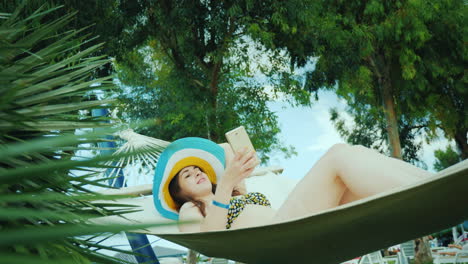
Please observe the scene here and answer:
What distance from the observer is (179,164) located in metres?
2.71

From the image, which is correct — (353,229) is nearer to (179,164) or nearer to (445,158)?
(179,164)

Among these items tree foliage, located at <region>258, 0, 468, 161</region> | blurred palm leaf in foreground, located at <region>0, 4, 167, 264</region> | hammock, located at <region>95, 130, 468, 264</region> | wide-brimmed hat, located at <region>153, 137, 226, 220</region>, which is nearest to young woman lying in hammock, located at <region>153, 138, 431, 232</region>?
wide-brimmed hat, located at <region>153, 137, 226, 220</region>

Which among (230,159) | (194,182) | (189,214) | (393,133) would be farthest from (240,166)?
(393,133)

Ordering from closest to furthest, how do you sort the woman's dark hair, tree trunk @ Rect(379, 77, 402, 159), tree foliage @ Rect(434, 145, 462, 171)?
1. the woman's dark hair
2. tree trunk @ Rect(379, 77, 402, 159)
3. tree foliage @ Rect(434, 145, 462, 171)

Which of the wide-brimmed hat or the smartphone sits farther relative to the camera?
the wide-brimmed hat

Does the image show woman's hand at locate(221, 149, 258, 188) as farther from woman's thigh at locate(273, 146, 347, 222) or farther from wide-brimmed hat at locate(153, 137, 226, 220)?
wide-brimmed hat at locate(153, 137, 226, 220)

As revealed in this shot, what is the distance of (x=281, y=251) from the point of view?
1.88 meters

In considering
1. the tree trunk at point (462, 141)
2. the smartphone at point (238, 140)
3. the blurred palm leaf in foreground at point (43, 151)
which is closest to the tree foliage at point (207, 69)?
the tree trunk at point (462, 141)

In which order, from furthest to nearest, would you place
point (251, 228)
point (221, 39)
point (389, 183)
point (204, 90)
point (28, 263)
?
point (204, 90), point (221, 39), point (389, 183), point (251, 228), point (28, 263)

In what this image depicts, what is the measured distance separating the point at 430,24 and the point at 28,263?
34.2ft

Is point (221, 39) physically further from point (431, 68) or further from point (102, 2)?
point (431, 68)

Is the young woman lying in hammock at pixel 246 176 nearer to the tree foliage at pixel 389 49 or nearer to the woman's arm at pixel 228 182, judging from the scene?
the woman's arm at pixel 228 182

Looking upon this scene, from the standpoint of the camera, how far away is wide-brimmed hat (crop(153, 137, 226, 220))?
2.68 metres

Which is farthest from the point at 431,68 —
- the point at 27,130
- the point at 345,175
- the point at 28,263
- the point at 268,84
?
the point at 28,263
